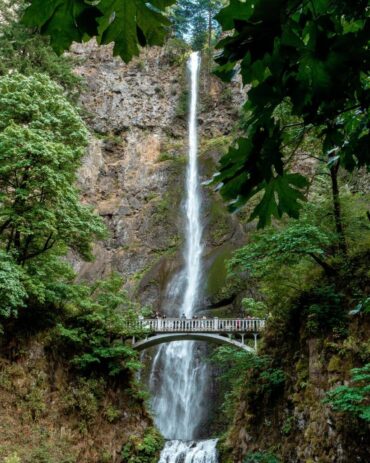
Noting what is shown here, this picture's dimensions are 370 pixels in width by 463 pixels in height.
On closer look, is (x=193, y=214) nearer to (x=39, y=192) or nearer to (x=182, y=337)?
(x=182, y=337)

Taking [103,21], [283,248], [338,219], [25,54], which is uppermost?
[25,54]

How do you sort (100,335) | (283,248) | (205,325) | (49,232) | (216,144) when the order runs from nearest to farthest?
1. (283,248)
2. (49,232)
3. (100,335)
4. (205,325)
5. (216,144)

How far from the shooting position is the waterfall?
15773 millimetres

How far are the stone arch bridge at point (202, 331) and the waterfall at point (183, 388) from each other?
11.4ft

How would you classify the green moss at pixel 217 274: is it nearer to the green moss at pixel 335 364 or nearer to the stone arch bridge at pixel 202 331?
the stone arch bridge at pixel 202 331

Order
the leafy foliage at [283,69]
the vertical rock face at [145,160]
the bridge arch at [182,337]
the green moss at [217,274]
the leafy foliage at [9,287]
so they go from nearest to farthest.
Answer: the leafy foliage at [283,69] < the leafy foliage at [9,287] < the bridge arch at [182,337] < the green moss at [217,274] < the vertical rock face at [145,160]

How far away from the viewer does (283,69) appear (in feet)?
3.60

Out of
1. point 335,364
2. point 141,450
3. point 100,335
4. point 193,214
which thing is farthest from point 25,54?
point 335,364

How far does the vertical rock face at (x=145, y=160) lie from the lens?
98.0 ft

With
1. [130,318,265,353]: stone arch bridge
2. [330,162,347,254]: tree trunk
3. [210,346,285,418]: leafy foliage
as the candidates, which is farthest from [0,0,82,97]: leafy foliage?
[210,346,285,418]: leafy foliage

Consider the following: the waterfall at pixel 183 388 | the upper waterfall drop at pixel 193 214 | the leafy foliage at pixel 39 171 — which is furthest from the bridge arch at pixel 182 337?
the leafy foliage at pixel 39 171

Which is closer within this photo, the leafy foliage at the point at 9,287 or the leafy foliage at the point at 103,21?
the leafy foliage at the point at 103,21

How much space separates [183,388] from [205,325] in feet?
12.9

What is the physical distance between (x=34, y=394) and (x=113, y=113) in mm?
27452
